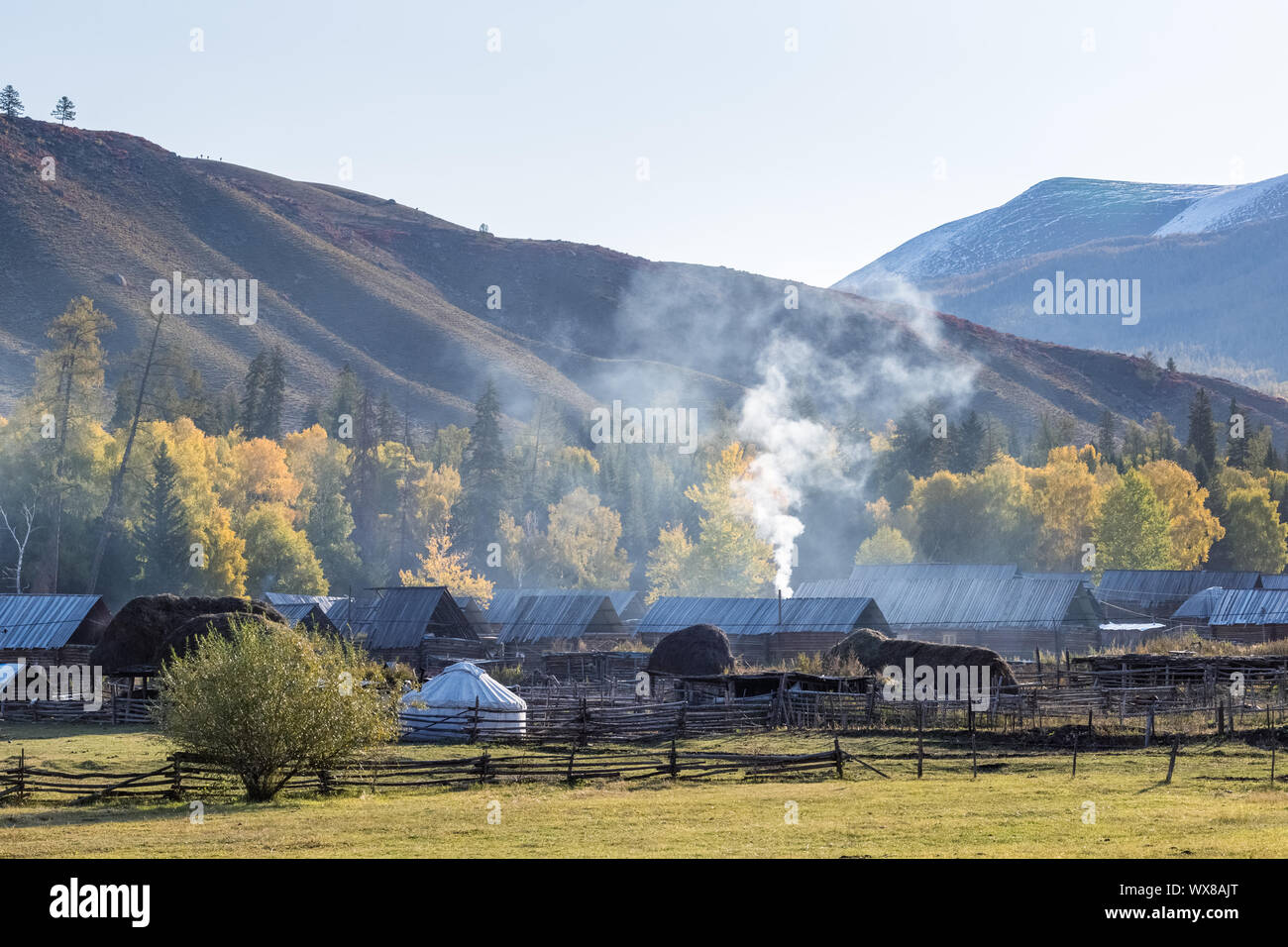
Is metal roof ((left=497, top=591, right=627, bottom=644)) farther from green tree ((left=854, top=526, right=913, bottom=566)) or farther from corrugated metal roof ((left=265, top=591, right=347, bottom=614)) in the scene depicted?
green tree ((left=854, top=526, right=913, bottom=566))

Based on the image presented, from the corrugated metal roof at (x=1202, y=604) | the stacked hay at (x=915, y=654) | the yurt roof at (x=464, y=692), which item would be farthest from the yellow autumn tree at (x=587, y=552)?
the yurt roof at (x=464, y=692)

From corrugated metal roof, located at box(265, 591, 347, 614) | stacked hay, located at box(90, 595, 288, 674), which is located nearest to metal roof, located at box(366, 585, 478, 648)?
corrugated metal roof, located at box(265, 591, 347, 614)

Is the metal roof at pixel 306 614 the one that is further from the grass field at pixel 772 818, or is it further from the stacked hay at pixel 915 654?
the grass field at pixel 772 818

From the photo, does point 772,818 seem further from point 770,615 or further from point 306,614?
point 306,614

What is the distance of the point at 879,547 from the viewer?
367 feet

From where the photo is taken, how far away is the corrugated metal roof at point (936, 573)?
3059 inches

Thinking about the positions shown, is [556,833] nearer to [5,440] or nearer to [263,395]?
[5,440]

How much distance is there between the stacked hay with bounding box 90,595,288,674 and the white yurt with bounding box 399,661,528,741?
1188cm

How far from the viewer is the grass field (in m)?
19.7

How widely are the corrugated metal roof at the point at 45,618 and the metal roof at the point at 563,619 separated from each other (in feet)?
77.6
